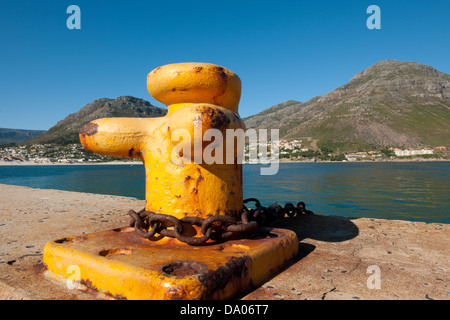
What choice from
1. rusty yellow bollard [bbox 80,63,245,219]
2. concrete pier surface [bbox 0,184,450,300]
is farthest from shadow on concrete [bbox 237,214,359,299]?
rusty yellow bollard [bbox 80,63,245,219]

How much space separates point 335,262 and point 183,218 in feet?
4.03

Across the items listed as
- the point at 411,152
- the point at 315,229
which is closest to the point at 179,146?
the point at 315,229

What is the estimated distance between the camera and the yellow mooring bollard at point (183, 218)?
1.58 metres

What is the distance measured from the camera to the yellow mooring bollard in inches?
62.3

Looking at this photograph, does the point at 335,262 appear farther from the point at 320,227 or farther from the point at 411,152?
the point at 411,152

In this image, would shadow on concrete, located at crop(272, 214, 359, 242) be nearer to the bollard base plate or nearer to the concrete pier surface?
the concrete pier surface

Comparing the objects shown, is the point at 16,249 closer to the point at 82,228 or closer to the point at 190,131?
the point at 82,228

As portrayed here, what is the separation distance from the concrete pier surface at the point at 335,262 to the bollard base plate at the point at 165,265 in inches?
3.3

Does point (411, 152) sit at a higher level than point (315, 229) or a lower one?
higher

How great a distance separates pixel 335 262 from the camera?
2.28 metres
